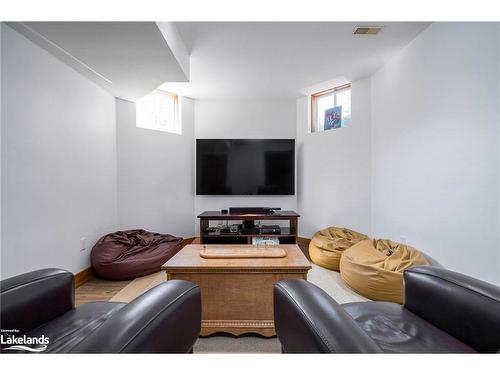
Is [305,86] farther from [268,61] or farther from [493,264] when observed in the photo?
[493,264]

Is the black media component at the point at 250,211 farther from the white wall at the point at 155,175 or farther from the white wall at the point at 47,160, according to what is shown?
the white wall at the point at 47,160

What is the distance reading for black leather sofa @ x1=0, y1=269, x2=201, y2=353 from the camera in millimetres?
537

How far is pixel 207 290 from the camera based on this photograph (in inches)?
51.1

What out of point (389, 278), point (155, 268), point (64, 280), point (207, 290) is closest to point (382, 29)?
point (389, 278)

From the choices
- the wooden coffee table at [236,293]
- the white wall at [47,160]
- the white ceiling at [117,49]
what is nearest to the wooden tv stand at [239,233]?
the white wall at [47,160]

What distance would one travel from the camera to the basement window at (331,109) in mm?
3025

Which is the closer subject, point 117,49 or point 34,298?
point 34,298

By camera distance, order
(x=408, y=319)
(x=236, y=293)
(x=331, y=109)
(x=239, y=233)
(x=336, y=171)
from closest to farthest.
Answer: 1. (x=408, y=319)
2. (x=236, y=293)
3. (x=239, y=233)
4. (x=336, y=171)
5. (x=331, y=109)

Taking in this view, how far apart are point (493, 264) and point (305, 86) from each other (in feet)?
8.78

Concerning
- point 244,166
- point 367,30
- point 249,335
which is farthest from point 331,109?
point 249,335

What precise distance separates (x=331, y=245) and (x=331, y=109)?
6.70 ft

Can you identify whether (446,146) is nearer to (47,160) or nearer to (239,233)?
(239,233)

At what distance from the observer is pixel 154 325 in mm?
599

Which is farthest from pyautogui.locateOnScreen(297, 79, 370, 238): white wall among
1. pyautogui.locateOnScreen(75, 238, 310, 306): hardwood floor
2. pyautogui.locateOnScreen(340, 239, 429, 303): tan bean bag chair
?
pyautogui.locateOnScreen(75, 238, 310, 306): hardwood floor
